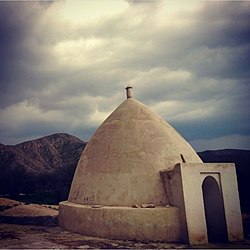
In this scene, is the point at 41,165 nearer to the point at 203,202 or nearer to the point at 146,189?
the point at 146,189

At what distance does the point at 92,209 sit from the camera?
951 cm

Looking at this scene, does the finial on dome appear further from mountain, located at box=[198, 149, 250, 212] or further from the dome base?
mountain, located at box=[198, 149, 250, 212]

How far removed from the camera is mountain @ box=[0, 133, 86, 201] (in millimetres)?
29117

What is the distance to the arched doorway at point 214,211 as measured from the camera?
955cm

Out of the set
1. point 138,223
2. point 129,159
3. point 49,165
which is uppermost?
point 49,165

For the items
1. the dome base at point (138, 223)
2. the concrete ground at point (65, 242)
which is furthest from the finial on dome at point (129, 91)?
the concrete ground at point (65, 242)

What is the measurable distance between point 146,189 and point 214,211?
2.52m

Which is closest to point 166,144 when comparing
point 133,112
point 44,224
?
point 133,112

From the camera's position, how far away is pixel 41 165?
40.7 m

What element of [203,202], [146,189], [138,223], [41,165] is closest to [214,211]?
[203,202]

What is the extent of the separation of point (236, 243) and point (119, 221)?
12.0 feet

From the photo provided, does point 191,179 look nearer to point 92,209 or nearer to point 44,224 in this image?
point 92,209

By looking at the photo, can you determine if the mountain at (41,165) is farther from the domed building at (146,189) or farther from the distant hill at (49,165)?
the domed building at (146,189)

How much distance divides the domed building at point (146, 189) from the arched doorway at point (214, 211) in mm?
34
